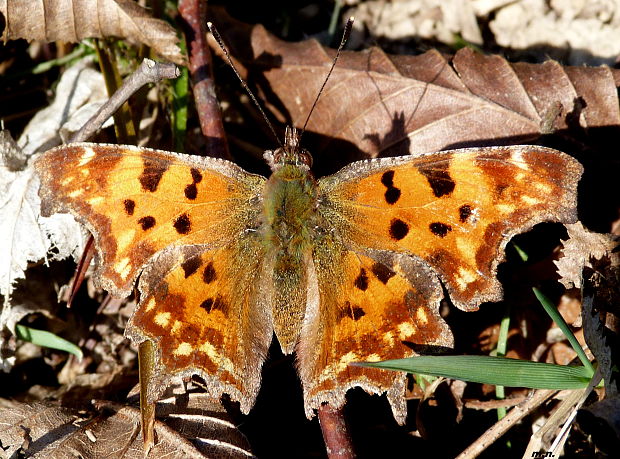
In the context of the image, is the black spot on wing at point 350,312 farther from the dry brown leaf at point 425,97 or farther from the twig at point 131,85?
the twig at point 131,85

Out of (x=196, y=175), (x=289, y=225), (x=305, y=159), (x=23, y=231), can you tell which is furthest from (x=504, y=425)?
(x=23, y=231)

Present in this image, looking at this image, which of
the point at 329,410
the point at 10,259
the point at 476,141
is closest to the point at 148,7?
the point at 10,259

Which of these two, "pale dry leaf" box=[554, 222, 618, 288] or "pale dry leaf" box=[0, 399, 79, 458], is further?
"pale dry leaf" box=[554, 222, 618, 288]

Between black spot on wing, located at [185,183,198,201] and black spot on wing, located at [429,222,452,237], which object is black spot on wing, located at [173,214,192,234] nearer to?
black spot on wing, located at [185,183,198,201]

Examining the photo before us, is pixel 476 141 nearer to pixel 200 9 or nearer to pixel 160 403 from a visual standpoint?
pixel 200 9

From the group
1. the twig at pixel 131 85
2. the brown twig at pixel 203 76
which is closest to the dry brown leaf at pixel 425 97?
the brown twig at pixel 203 76

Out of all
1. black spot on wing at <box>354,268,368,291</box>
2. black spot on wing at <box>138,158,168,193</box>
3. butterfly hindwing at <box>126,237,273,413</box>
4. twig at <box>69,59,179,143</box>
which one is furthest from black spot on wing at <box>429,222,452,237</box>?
twig at <box>69,59,179,143</box>
